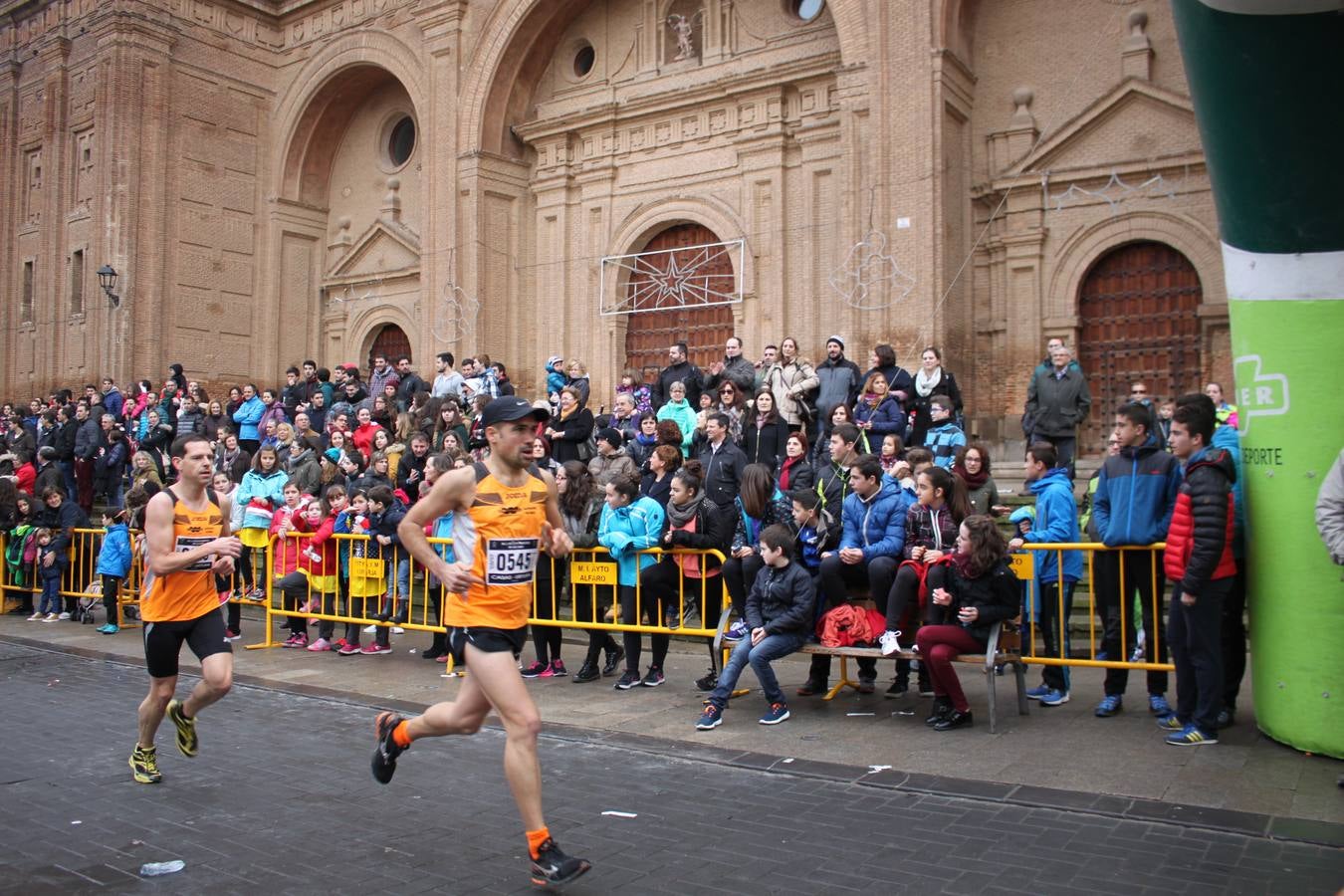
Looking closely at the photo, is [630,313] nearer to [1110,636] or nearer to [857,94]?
[857,94]

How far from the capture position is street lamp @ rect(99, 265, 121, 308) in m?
24.9

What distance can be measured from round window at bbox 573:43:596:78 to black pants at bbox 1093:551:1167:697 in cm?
1862

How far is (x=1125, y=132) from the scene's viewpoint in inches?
666

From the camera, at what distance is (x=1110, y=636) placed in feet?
25.9

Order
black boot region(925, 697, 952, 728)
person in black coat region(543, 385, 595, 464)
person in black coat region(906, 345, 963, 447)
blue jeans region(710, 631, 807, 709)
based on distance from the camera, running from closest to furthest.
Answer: black boot region(925, 697, 952, 728) → blue jeans region(710, 631, 807, 709) → person in black coat region(906, 345, 963, 447) → person in black coat region(543, 385, 595, 464)

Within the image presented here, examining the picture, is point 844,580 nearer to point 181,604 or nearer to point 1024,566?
point 1024,566

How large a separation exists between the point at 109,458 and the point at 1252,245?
1856 centimetres

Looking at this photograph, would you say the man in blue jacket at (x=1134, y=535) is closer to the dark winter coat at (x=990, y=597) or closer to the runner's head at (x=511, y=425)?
the dark winter coat at (x=990, y=597)

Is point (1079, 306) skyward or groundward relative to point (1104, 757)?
skyward

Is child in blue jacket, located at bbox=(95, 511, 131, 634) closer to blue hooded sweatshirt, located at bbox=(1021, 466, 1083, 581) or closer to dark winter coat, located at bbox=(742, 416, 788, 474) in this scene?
dark winter coat, located at bbox=(742, 416, 788, 474)

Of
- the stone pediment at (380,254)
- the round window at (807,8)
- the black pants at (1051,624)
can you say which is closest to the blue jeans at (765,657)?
the black pants at (1051,624)

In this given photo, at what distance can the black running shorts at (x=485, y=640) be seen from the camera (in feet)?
16.9

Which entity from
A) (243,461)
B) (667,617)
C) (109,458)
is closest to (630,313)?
(243,461)

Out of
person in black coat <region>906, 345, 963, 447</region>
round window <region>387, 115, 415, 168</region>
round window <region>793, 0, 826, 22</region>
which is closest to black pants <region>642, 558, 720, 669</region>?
person in black coat <region>906, 345, 963, 447</region>
